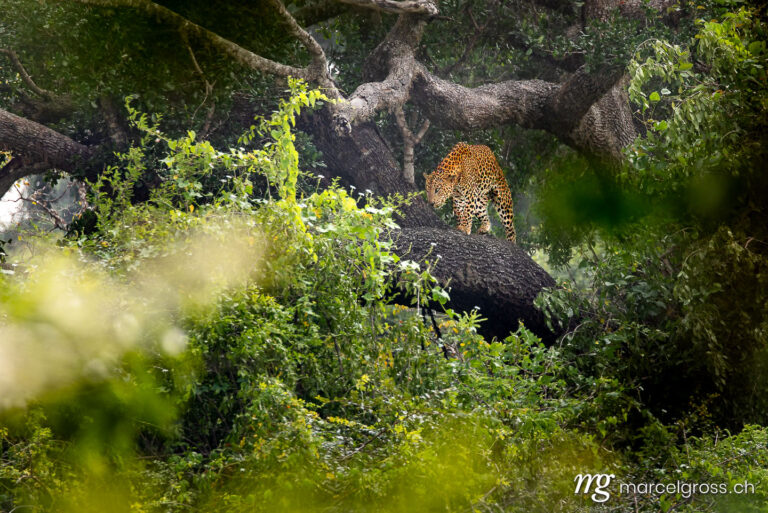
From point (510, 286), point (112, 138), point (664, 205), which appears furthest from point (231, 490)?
point (112, 138)

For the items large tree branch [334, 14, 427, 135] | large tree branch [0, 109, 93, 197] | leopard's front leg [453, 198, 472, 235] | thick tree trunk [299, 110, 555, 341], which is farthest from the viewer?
leopard's front leg [453, 198, 472, 235]

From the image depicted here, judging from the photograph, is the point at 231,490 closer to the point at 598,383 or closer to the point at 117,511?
the point at 117,511

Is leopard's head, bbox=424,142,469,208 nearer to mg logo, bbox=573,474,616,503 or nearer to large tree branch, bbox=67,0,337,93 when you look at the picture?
large tree branch, bbox=67,0,337,93

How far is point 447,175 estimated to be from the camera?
8.77 metres

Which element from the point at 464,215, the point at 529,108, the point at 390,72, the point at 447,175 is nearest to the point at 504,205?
the point at 464,215

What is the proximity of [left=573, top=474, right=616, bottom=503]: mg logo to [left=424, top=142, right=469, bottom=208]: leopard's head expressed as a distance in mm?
4742

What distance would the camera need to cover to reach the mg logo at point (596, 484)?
14.6 feet

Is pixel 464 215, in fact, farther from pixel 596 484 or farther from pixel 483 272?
pixel 596 484

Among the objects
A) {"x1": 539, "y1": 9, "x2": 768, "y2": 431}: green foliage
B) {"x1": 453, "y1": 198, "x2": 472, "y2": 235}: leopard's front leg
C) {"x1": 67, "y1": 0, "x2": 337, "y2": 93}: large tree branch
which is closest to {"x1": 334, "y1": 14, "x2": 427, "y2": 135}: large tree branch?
{"x1": 67, "y1": 0, "x2": 337, "y2": 93}: large tree branch

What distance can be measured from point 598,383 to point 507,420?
1104 mm

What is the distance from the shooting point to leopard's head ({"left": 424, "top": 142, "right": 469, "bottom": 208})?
8.77 meters

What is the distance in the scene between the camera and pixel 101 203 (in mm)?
6223

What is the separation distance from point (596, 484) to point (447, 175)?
16.0 ft
